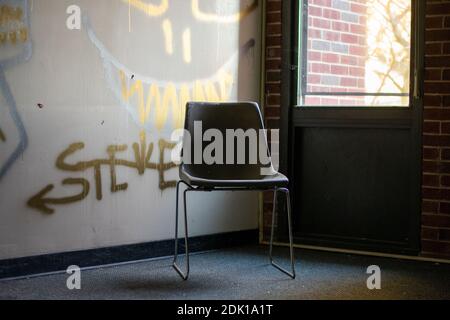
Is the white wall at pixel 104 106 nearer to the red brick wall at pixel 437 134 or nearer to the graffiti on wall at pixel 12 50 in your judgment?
the graffiti on wall at pixel 12 50

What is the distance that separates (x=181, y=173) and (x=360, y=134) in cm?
126

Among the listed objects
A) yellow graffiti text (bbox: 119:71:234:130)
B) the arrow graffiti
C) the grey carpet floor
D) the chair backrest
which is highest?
yellow graffiti text (bbox: 119:71:234:130)

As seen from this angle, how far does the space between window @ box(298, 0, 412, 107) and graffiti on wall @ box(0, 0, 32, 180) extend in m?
1.78

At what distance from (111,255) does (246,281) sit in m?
0.80

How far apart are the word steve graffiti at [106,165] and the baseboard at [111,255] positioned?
26 centimetres

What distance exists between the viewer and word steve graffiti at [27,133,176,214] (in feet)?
12.9

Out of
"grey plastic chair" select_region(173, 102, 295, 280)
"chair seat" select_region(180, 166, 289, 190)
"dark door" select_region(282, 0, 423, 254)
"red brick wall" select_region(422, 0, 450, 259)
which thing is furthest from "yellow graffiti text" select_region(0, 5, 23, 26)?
"red brick wall" select_region(422, 0, 450, 259)

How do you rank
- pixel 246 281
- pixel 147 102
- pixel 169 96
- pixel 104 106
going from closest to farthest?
pixel 246 281
pixel 104 106
pixel 147 102
pixel 169 96

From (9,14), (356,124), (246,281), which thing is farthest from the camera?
(356,124)

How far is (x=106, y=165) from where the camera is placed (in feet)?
13.7

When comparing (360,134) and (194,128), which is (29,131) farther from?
(360,134)

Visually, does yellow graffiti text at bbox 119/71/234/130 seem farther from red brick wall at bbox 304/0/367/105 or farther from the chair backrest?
red brick wall at bbox 304/0/367/105

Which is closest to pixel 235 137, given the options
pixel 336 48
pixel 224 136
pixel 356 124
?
pixel 224 136

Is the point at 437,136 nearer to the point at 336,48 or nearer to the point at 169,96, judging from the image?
the point at 336,48
